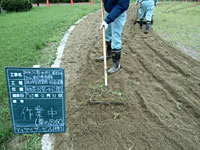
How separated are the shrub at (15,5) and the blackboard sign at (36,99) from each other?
12.7 m

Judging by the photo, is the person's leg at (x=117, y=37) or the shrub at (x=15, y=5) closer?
the person's leg at (x=117, y=37)

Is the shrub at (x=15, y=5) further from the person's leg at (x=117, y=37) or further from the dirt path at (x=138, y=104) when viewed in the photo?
the person's leg at (x=117, y=37)

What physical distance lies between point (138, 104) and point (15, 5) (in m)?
12.8

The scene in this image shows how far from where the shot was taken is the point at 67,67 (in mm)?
4660

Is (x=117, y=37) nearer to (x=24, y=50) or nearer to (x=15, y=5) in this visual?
(x=24, y=50)

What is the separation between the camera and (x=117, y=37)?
13.1 feet

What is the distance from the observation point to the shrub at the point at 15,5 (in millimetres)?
13094

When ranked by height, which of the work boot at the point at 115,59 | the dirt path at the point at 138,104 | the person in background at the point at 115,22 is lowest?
the dirt path at the point at 138,104

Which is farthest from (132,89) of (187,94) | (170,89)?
(187,94)

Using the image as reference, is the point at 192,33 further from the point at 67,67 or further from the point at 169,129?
the point at 169,129

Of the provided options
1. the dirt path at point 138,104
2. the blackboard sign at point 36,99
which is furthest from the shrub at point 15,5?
the blackboard sign at point 36,99

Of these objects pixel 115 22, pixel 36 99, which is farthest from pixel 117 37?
pixel 36 99

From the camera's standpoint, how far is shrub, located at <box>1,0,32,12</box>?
1309 cm

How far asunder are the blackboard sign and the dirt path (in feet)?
1.00
